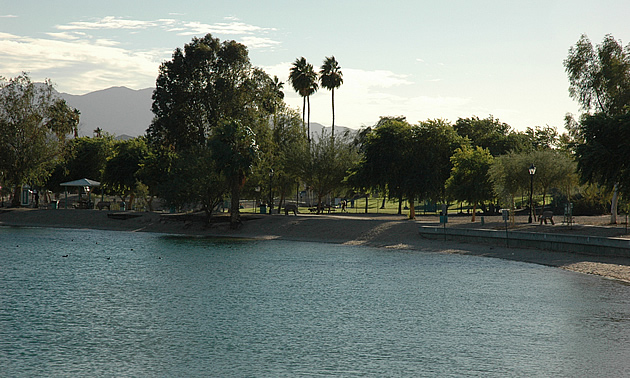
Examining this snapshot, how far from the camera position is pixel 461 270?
29750 millimetres

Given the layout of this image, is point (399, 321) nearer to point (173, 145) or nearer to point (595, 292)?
point (595, 292)

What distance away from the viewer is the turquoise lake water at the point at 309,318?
1391cm

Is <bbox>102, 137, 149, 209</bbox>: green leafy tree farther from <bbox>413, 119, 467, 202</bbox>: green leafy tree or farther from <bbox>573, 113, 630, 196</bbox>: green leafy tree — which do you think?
<bbox>573, 113, 630, 196</bbox>: green leafy tree

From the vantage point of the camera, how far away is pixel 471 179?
2039 inches

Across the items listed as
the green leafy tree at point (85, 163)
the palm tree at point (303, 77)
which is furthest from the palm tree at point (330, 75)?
the green leafy tree at point (85, 163)

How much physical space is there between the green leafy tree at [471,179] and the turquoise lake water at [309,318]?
56.7 ft

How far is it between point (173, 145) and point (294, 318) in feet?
157

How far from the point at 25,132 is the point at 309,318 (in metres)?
62.8

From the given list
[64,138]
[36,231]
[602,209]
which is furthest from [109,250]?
[602,209]

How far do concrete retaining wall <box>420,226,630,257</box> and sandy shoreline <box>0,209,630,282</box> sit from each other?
70 centimetres

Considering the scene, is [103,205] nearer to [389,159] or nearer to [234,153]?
[234,153]

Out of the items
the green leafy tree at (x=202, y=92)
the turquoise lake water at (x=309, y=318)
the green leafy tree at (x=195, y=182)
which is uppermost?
the green leafy tree at (x=202, y=92)

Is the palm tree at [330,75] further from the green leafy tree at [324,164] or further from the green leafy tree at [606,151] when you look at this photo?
the green leafy tree at [606,151]

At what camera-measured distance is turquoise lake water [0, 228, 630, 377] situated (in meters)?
13.9
